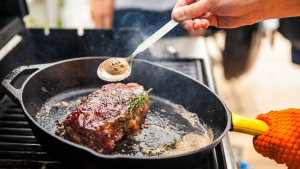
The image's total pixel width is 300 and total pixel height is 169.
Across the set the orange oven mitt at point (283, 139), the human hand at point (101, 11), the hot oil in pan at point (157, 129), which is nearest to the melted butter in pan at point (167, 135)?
the hot oil in pan at point (157, 129)

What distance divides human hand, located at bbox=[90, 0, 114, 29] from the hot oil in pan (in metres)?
2.91

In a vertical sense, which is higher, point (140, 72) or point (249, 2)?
point (249, 2)

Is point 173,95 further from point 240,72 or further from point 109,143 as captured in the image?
point 240,72

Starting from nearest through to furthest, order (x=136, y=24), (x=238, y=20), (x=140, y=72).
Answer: (x=238, y=20), (x=140, y=72), (x=136, y=24)

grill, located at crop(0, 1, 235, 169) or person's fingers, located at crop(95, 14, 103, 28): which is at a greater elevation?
grill, located at crop(0, 1, 235, 169)

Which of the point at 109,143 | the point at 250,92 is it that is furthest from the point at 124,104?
the point at 250,92

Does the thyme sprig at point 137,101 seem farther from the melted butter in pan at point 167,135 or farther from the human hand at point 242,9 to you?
the human hand at point 242,9

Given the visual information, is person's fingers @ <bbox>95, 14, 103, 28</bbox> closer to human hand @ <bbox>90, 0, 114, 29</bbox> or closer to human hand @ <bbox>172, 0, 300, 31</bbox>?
human hand @ <bbox>90, 0, 114, 29</bbox>

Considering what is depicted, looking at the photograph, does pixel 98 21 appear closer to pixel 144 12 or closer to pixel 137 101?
pixel 144 12

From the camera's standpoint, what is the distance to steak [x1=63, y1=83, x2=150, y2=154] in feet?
6.28

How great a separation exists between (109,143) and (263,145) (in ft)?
3.89

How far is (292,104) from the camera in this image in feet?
17.5

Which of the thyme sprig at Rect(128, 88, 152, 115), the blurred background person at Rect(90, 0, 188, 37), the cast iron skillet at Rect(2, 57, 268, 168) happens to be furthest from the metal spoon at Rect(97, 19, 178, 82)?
the blurred background person at Rect(90, 0, 188, 37)

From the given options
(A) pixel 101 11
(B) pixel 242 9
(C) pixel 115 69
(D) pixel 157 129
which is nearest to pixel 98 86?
(C) pixel 115 69
